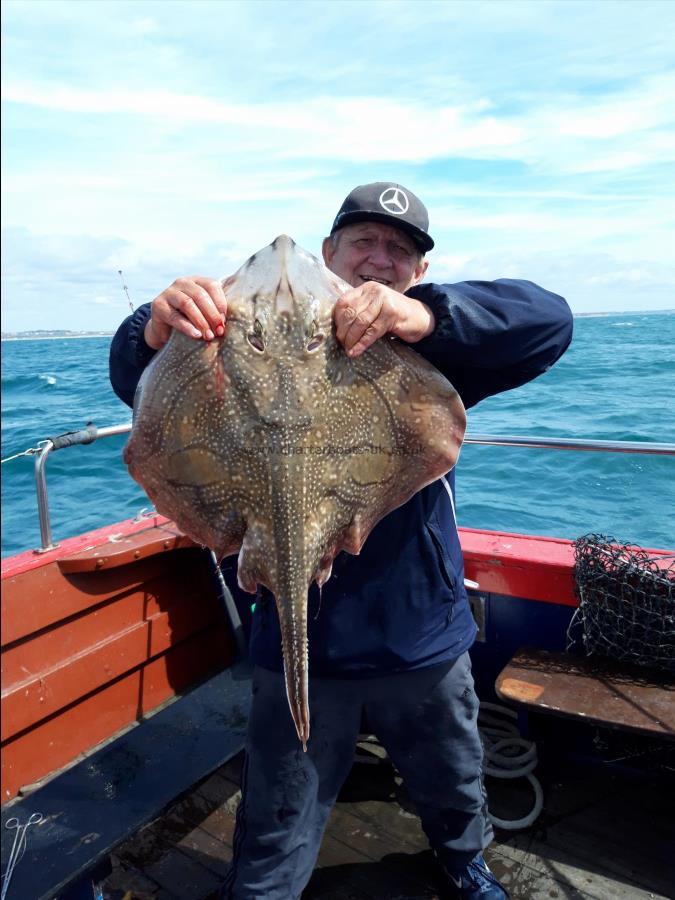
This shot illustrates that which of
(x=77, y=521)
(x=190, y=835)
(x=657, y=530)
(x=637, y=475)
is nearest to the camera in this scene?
(x=190, y=835)

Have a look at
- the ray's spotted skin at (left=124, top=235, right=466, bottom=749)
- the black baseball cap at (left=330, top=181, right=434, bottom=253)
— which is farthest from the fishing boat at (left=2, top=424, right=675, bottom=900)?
the ray's spotted skin at (left=124, top=235, right=466, bottom=749)

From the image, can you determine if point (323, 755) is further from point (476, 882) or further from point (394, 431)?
point (394, 431)

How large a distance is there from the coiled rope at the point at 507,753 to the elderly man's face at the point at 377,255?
8.50ft

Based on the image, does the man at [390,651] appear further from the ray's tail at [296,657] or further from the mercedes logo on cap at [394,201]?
the ray's tail at [296,657]

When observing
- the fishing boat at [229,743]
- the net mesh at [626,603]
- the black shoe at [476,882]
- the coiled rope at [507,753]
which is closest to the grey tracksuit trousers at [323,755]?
the black shoe at [476,882]

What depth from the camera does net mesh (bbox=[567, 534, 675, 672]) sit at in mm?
3246

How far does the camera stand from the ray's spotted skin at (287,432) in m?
1.84

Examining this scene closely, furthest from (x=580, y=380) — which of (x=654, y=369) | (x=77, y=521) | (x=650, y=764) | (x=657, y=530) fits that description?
(x=650, y=764)

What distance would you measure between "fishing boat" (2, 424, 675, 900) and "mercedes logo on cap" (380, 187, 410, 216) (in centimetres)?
169

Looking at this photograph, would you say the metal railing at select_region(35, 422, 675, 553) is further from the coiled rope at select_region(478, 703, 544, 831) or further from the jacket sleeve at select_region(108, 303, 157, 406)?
the coiled rope at select_region(478, 703, 544, 831)

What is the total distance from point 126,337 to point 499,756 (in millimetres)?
2980

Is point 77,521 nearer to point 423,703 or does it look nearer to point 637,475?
→ point 637,475

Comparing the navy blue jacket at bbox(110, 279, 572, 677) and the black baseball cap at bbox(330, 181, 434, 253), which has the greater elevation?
the black baseball cap at bbox(330, 181, 434, 253)

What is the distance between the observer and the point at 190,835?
133 inches
